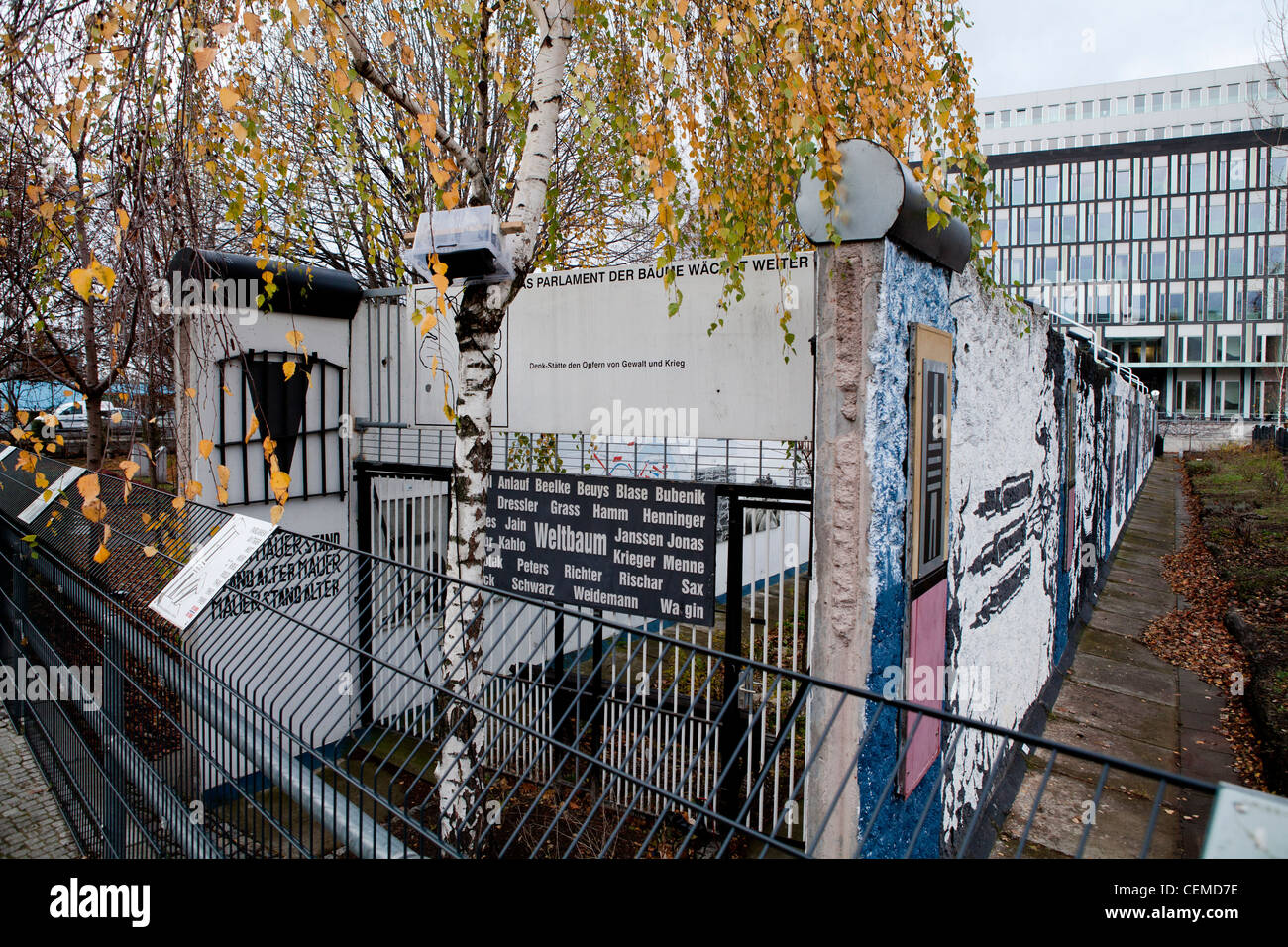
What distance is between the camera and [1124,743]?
6.21m

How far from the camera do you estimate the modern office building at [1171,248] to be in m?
53.6

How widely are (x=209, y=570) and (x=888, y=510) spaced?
2493mm

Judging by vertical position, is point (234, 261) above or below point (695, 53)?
below

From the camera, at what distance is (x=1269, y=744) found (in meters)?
5.68

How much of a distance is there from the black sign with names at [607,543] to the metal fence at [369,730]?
383 millimetres

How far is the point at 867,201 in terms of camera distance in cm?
294

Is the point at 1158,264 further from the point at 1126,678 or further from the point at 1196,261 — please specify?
the point at 1126,678

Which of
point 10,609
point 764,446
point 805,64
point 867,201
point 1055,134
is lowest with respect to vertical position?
point 10,609
